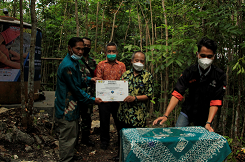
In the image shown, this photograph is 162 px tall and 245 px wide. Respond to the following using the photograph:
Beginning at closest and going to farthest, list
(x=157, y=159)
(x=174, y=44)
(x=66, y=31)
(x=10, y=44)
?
(x=157, y=159) < (x=174, y=44) < (x=10, y=44) < (x=66, y=31)

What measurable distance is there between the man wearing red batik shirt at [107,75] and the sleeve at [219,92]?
5.56 ft

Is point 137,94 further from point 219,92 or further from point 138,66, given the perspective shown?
point 219,92

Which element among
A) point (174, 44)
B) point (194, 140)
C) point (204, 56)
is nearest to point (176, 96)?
point (204, 56)

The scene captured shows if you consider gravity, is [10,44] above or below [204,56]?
above

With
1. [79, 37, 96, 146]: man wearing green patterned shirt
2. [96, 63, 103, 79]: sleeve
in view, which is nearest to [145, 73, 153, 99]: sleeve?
[96, 63, 103, 79]: sleeve

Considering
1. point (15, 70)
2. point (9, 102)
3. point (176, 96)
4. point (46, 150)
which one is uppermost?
point (15, 70)

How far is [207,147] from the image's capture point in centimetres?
150

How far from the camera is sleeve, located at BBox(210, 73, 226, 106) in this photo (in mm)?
2053

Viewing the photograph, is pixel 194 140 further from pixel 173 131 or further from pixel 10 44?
pixel 10 44

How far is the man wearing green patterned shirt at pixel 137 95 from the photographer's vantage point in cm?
274

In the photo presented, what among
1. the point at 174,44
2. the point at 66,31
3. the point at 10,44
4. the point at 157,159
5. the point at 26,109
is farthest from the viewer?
the point at 66,31

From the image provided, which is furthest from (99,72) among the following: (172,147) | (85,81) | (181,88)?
(172,147)

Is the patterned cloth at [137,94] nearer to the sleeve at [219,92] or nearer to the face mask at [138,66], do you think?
the face mask at [138,66]

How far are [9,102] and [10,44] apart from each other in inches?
53.6
